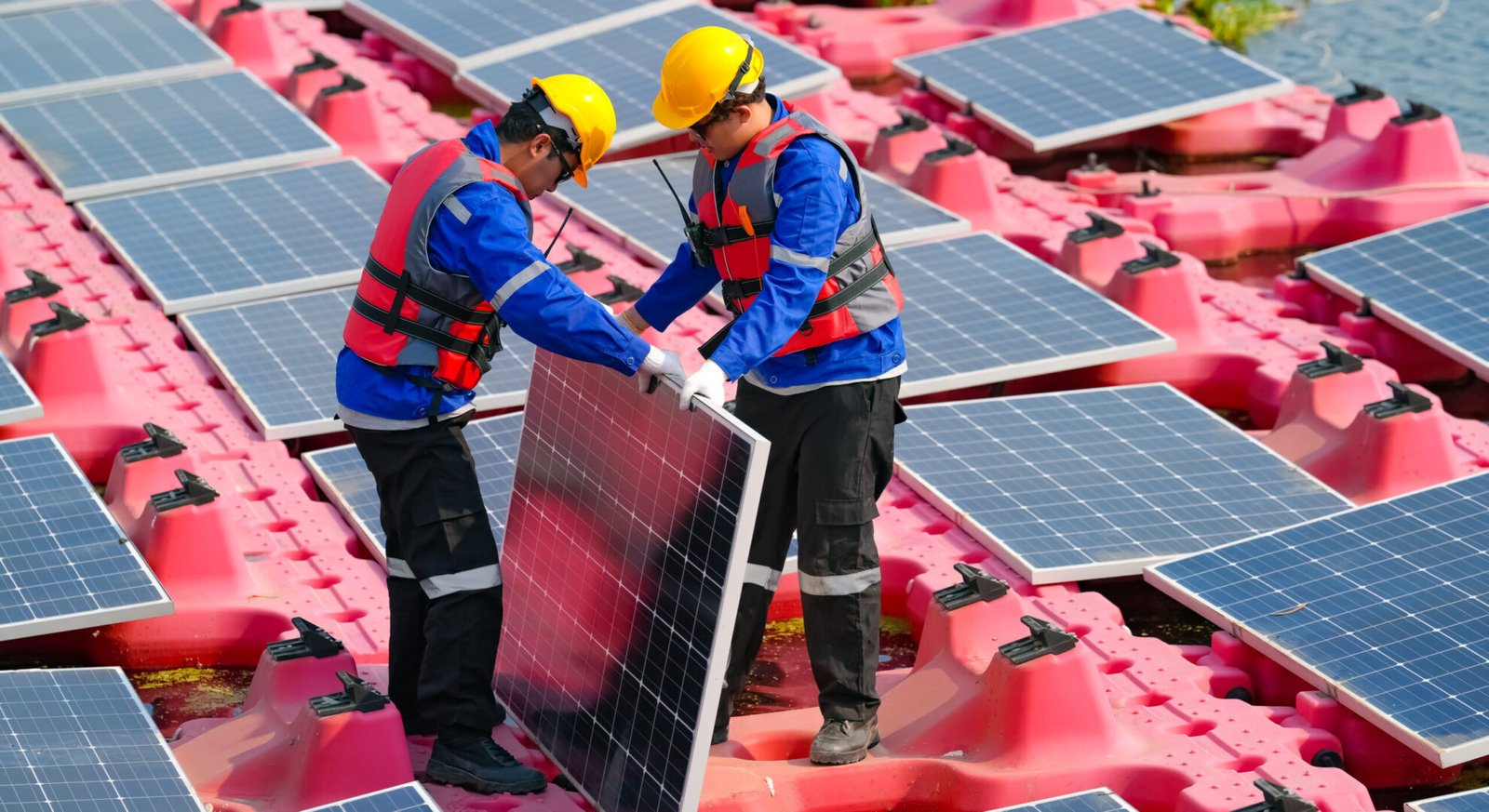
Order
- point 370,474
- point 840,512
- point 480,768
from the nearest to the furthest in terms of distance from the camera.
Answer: point 840,512
point 480,768
point 370,474

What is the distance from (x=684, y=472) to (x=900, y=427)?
2.82 m

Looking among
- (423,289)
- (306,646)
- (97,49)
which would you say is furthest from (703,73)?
(97,49)

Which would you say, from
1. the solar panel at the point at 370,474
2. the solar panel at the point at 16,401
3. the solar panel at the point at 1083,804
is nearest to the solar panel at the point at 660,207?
the solar panel at the point at 370,474

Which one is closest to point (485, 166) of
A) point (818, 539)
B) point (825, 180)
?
point (825, 180)

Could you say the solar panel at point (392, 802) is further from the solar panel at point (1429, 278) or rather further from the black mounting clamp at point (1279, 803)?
the solar panel at point (1429, 278)

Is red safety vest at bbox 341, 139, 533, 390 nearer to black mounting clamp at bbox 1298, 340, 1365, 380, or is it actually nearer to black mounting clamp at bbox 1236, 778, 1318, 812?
black mounting clamp at bbox 1236, 778, 1318, 812

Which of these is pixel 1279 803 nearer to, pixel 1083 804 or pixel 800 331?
pixel 1083 804

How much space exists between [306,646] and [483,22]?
7.07 m

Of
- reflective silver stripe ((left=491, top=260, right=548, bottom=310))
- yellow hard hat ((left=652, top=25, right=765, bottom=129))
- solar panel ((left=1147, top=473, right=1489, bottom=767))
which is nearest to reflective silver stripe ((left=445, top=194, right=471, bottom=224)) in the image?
reflective silver stripe ((left=491, top=260, right=548, bottom=310))

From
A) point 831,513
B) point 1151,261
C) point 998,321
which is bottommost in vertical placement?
point 998,321

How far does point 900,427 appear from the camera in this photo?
8836 mm

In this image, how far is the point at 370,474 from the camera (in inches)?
341

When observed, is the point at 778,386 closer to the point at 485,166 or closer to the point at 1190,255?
the point at 485,166

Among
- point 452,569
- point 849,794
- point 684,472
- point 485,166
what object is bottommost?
point 849,794
